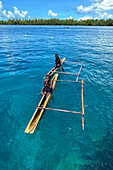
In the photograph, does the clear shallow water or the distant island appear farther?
the distant island

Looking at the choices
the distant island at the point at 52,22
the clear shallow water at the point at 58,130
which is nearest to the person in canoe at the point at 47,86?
the clear shallow water at the point at 58,130

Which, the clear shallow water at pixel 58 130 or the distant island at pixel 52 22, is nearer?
the clear shallow water at pixel 58 130

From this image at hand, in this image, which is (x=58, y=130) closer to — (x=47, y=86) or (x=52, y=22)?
(x=47, y=86)

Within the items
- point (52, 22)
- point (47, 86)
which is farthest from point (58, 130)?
point (52, 22)

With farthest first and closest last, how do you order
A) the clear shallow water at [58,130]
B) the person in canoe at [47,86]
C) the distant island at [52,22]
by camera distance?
the distant island at [52,22] < the person in canoe at [47,86] < the clear shallow water at [58,130]

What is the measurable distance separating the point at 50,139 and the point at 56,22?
198665 mm

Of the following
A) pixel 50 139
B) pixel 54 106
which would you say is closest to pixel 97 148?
pixel 50 139

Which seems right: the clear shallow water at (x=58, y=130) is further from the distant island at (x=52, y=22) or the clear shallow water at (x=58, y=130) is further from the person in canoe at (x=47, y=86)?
the distant island at (x=52, y=22)

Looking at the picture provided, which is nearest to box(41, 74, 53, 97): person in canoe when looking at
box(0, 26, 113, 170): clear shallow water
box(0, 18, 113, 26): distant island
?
box(0, 26, 113, 170): clear shallow water

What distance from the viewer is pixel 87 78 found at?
13.6 metres

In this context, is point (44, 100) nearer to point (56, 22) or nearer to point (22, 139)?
point (22, 139)

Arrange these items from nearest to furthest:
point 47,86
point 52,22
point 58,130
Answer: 1. point 58,130
2. point 47,86
3. point 52,22

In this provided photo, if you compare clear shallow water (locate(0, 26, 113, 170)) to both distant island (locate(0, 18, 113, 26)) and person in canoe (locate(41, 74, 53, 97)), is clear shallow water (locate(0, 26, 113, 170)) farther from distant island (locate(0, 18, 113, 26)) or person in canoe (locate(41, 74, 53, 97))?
distant island (locate(0, 18, 113, 26))

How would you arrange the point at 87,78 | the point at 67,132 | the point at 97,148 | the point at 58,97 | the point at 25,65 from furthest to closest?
the point at 25,65, the point at 87,78, the point at 58,97, the point at 67,132, the point at 97,148
